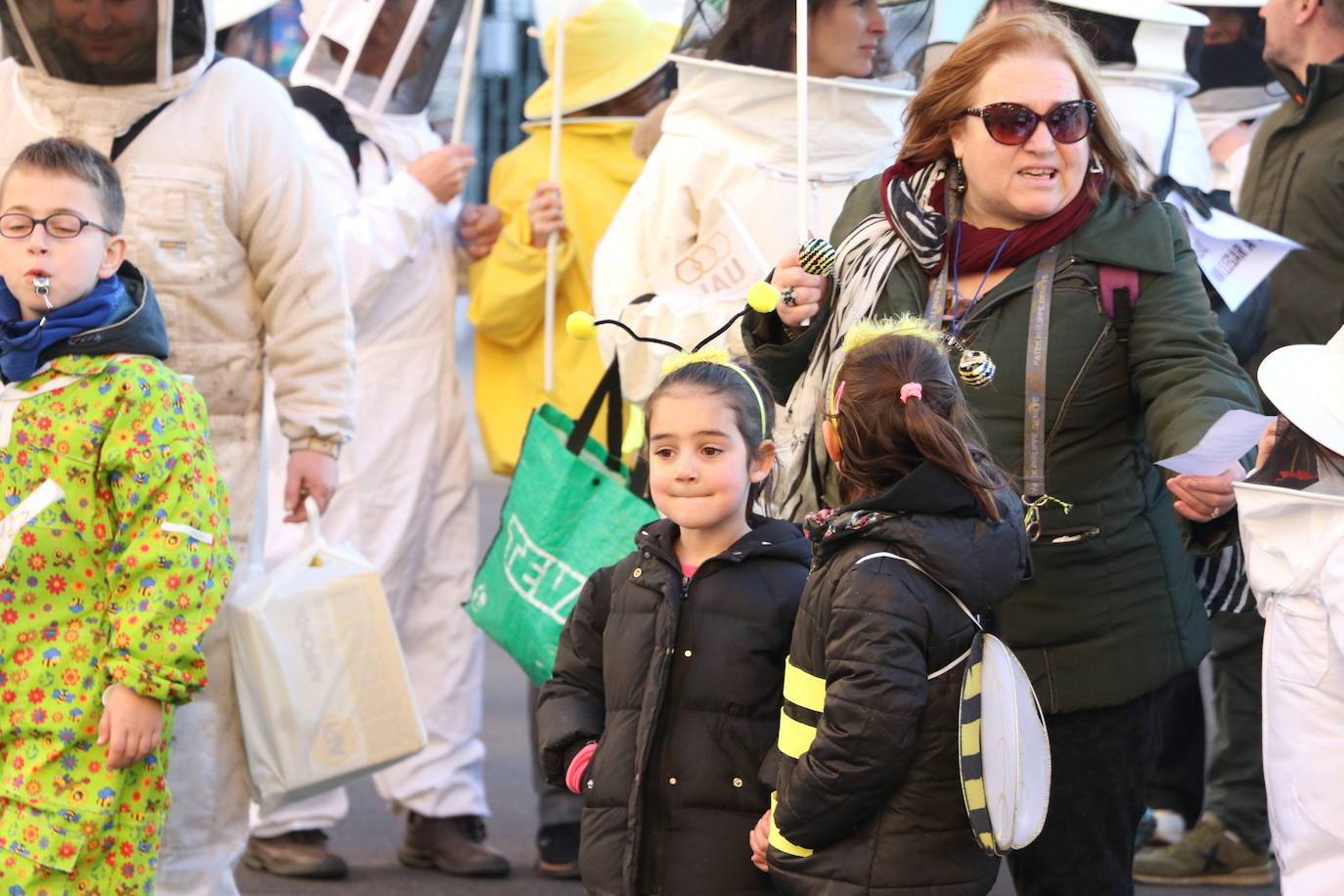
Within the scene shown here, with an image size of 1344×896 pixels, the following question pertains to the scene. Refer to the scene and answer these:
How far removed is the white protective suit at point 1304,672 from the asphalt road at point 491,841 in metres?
2.43

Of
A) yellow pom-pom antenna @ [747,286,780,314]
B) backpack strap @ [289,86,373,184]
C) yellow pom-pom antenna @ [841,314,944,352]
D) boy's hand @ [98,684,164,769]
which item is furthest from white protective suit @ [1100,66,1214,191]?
boy's hand @ [98,684,164,769]

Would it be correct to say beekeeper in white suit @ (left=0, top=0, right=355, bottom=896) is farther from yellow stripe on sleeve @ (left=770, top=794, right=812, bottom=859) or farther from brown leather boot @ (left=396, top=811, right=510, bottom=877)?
yellow stripe on sleeve @ (left=770, top=794, right=812, bottom=859)

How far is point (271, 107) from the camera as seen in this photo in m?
4.46

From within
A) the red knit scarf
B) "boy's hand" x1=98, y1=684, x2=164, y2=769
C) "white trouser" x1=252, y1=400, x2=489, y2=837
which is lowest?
"white trouser" x1=252, y1=400, x2=489, y2=837

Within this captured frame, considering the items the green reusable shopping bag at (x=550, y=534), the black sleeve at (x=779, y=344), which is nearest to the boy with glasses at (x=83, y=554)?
the green reusable shopping bag at (x=550, y=534)

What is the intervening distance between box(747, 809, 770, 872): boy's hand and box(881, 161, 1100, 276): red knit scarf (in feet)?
3.64

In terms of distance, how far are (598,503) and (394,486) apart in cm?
149

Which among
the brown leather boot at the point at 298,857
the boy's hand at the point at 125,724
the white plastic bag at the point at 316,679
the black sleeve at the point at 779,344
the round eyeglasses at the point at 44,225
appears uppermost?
the round eyeglasses at the point at 44,225

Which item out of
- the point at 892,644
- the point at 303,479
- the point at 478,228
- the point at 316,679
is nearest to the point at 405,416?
the point at 478,228

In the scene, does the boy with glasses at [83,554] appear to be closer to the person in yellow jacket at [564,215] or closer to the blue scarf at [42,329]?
the blue scarf at [42,329]

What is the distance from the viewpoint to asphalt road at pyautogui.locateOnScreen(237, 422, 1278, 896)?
536cm

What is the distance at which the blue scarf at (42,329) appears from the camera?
146 inches

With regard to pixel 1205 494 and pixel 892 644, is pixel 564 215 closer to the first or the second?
pixel 1205 494

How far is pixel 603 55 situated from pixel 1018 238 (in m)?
2.71
